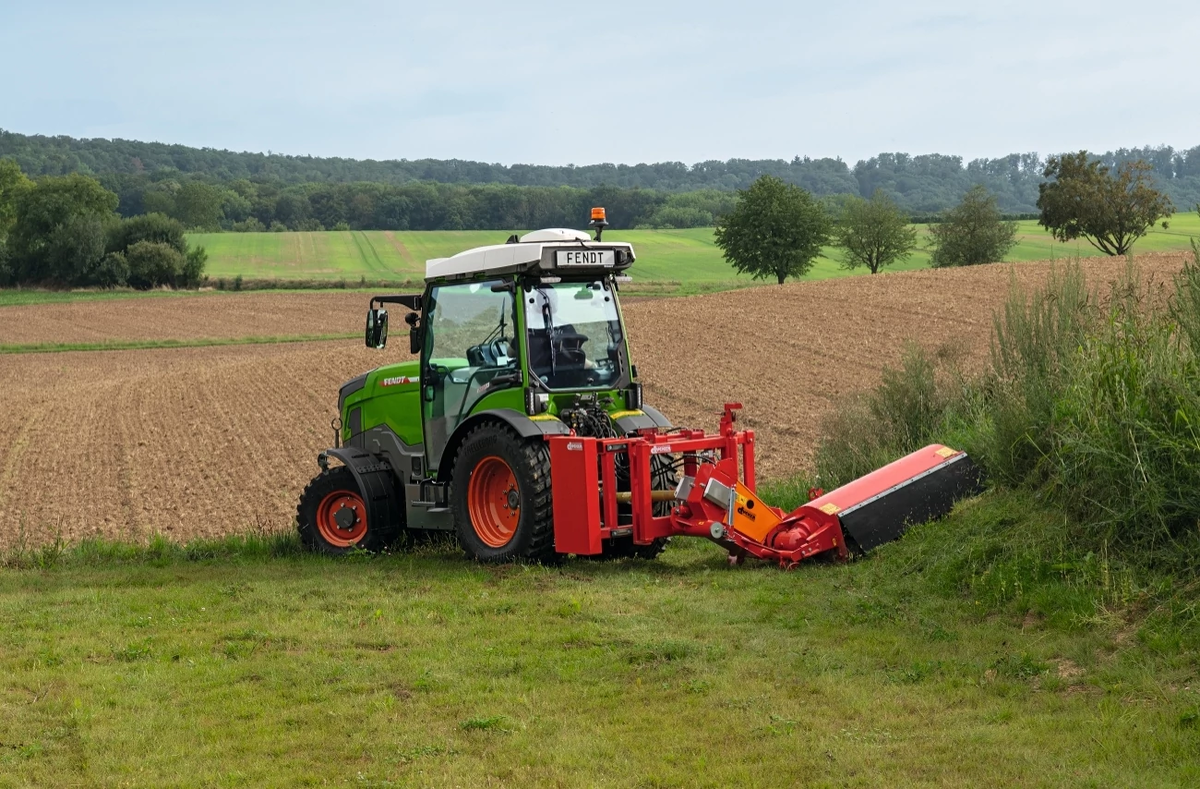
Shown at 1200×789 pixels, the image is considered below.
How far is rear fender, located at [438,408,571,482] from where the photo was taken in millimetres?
9805

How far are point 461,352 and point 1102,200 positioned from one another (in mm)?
48006

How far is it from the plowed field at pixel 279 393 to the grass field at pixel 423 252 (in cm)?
3125

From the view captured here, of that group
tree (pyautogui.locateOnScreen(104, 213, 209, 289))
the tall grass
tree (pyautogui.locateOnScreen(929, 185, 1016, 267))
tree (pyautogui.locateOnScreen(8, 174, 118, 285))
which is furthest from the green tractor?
tree (pyautogui.locateOnScreen(8, 174, 118, 285))

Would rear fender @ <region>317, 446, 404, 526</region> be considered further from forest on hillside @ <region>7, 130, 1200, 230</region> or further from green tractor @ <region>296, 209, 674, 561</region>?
forest on hillside @ <region>7, 130, 1200, 230</region>

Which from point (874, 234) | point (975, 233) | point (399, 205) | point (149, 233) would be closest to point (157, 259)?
point (149, 233)

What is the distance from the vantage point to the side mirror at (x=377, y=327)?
1064cm

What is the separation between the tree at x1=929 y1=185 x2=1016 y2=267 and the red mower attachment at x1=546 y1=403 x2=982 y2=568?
185ft

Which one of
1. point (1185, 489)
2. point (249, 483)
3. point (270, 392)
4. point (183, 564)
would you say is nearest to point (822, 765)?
point (1185, 489)

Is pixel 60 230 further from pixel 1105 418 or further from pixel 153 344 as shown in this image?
pixel 1105 418

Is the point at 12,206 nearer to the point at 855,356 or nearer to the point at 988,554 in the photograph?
the point at 855,356

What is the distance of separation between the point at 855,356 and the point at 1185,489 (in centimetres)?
1899

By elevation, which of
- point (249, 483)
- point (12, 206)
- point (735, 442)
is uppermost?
point (12, 206)

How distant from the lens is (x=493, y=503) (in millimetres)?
10523

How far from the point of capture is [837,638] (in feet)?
24.3
